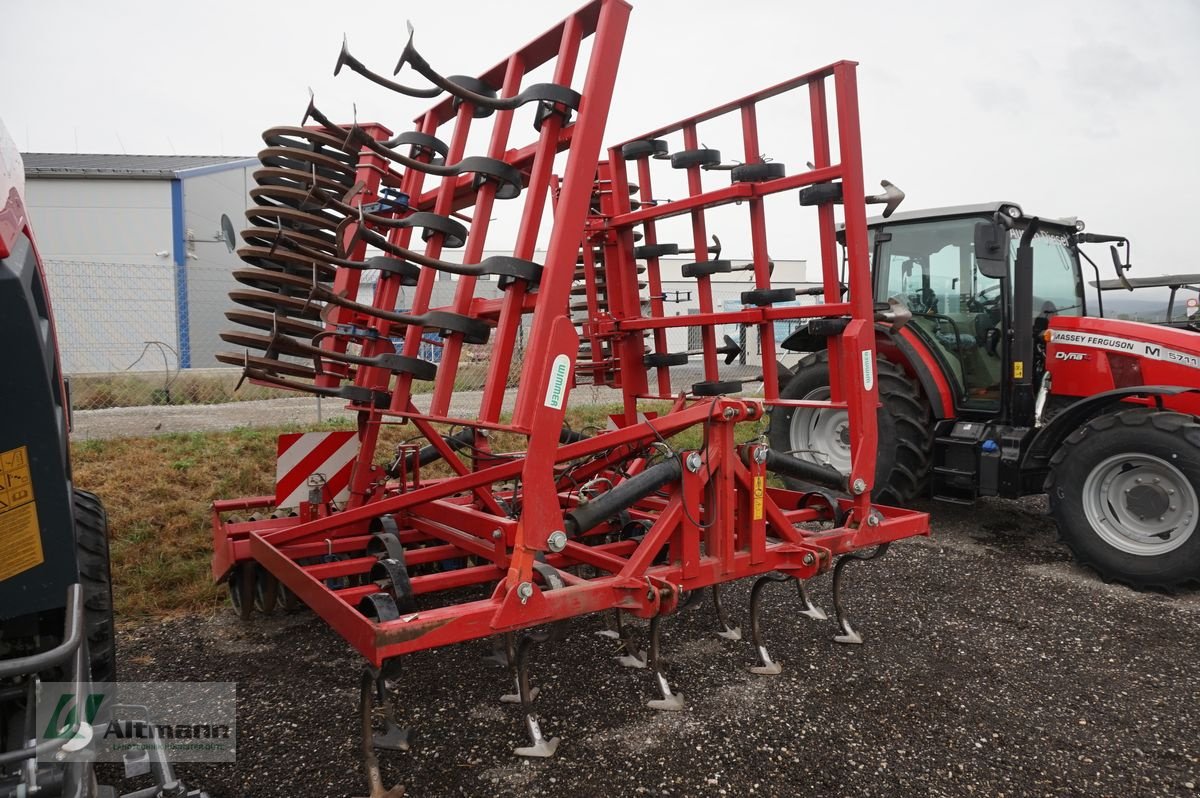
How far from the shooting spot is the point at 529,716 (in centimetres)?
269

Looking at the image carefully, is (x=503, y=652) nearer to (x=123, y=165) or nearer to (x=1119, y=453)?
(x=1119, y=453)

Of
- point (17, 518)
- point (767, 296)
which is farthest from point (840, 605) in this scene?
point (17, 518)

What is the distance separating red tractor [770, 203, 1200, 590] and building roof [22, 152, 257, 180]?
15.1 m

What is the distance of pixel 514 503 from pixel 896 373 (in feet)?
10.1

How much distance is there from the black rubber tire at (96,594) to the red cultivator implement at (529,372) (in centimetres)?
62

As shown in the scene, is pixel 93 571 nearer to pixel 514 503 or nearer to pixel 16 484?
pixel 16 484

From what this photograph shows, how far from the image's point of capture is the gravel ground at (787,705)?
8.20ft

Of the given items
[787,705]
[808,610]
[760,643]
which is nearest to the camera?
[787,705]

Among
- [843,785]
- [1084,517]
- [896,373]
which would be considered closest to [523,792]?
[843,785]

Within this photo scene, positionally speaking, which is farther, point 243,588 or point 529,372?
point 243,588

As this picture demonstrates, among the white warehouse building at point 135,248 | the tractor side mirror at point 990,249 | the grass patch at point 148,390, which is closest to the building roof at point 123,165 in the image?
the white warehouse building at point 135,248

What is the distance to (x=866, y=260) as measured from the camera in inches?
135

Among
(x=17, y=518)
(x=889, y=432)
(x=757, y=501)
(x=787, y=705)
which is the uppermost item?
(x=17, y=518)

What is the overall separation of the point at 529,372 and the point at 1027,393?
4.02 meters
